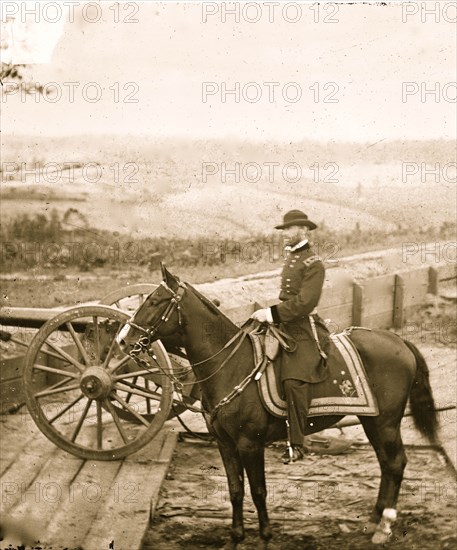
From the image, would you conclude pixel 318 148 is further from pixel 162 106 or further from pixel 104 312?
pixel 104 312

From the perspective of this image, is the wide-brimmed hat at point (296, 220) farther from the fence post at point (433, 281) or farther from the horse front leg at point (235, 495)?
the fence post at point (433, 281)

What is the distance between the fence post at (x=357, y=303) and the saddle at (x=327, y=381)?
5.58 m

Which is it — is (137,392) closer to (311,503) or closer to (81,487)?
(81,487)

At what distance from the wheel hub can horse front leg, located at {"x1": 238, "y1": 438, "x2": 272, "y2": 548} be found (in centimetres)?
158

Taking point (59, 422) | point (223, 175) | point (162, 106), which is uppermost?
point (162, 106)

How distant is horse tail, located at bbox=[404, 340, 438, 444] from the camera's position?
5.48m

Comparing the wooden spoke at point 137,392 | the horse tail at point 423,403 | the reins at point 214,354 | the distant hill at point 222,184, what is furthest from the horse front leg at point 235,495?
the distant hill at point 222,184

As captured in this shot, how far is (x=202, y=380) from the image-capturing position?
5.07 meters

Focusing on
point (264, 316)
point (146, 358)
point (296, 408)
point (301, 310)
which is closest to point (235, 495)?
point (296, 408)

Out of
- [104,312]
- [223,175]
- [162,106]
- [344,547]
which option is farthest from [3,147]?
[344,547]

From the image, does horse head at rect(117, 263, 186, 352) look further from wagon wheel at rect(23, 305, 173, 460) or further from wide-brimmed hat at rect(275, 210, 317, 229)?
wagon wheel at rect(23, 305, 173, 460)

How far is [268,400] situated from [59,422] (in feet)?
10.7

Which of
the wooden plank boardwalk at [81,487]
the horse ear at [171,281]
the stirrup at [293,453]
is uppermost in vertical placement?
the horse ear at [171,281]

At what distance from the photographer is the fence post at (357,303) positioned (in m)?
10.7
